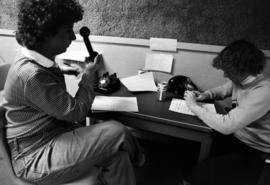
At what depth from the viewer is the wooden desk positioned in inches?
47.2

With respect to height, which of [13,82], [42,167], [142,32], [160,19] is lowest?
[42,167]

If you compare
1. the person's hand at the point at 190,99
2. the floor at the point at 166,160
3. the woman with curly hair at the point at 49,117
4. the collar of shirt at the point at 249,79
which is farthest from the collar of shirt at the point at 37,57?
the floor at the point at 166,160

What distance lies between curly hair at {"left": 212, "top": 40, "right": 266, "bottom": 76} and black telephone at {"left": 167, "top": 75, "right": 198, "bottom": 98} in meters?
0.38

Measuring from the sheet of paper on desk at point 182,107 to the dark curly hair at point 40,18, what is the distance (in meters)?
0.77

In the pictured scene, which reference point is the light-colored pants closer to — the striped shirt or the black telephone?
the striped shirt

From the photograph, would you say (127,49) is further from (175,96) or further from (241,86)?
(241,86)

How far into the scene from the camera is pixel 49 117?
1055 millimetres

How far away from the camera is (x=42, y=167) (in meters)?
0.99

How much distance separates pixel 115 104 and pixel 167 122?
343 millimetres

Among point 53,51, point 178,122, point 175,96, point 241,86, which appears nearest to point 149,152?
point 175,96

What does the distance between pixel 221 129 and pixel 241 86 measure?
1.02ft

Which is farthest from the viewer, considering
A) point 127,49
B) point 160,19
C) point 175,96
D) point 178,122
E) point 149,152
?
point 149,152

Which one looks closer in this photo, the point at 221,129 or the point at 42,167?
the point at 42,167

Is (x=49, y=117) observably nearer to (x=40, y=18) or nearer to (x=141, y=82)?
(x=40, y=18)
